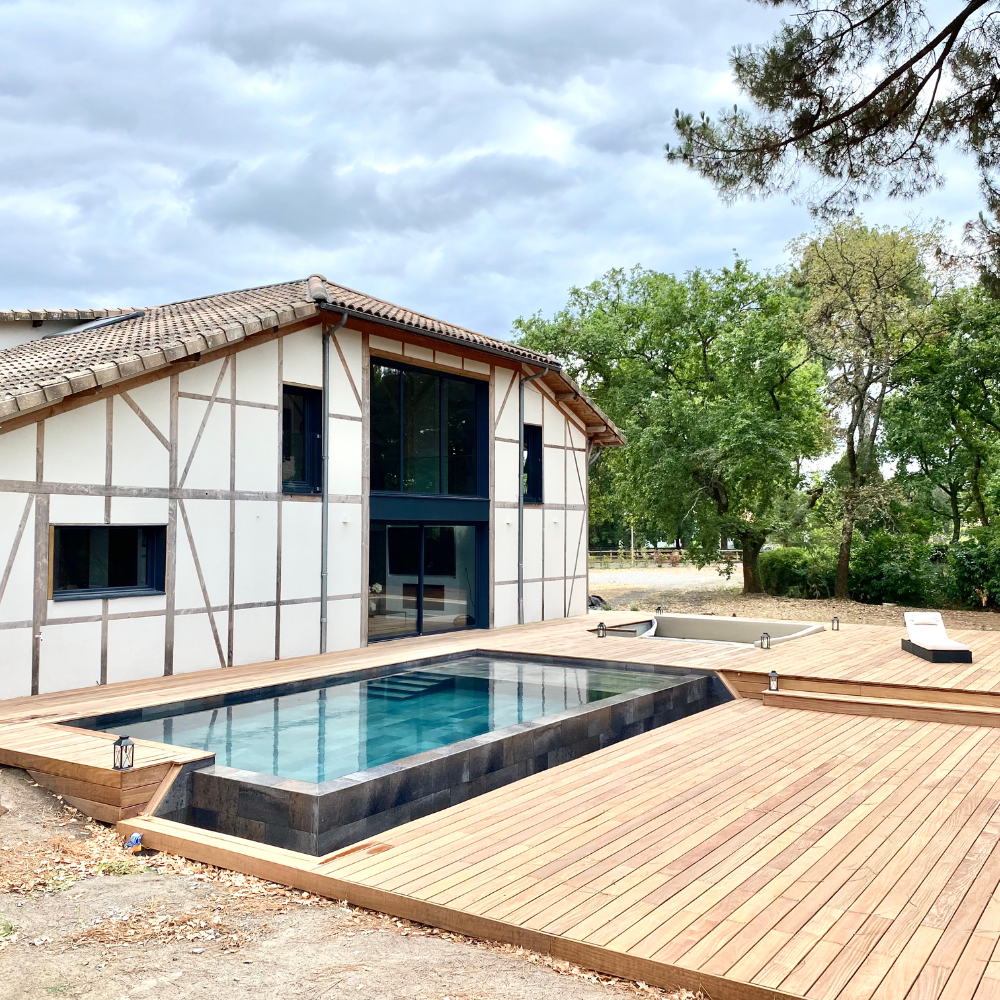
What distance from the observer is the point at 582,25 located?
10797mm

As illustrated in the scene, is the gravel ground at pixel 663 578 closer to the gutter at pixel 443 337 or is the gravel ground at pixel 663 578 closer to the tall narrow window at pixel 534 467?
the tall narrow window at pixel 534 467

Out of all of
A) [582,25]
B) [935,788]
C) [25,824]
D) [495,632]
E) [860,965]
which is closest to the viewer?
[860,965]

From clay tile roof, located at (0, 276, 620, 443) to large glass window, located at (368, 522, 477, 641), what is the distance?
2882mm

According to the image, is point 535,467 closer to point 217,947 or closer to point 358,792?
point 358,792

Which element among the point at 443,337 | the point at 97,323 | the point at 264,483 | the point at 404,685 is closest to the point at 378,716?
the point at 404,685

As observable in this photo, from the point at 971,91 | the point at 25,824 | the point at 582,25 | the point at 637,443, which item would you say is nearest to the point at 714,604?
the point at 637,443

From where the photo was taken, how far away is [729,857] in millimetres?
4234

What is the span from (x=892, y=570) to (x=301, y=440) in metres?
16.1

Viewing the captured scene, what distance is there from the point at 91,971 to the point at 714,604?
65.4ft

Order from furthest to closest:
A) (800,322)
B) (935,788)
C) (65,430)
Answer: (800,322)
(65,430)
(935,788)

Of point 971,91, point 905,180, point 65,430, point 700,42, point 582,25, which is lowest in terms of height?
point 65,430

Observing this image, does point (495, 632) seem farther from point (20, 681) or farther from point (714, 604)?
point (714, 604)

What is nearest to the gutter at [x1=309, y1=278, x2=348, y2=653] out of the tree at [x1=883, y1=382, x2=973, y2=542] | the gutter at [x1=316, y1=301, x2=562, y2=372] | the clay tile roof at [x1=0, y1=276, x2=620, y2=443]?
the gutter at [x1=316, y1=301, x2=562, y2=372]

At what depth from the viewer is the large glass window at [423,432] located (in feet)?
38.5
